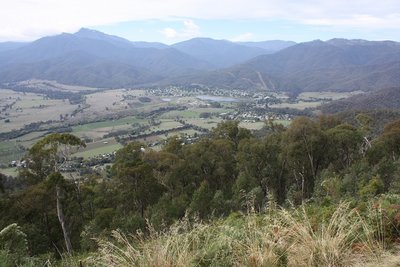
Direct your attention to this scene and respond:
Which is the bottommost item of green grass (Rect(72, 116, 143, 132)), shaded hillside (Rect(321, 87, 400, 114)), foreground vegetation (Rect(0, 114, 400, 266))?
green grass (Rect(72, 116, 143, 132))

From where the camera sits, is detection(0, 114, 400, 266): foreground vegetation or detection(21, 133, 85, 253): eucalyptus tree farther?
detection(21, 133, 85, 253): eucalyptus tree

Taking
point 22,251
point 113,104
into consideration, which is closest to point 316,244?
point 22,251

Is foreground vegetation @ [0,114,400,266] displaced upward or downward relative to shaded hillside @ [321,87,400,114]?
upward

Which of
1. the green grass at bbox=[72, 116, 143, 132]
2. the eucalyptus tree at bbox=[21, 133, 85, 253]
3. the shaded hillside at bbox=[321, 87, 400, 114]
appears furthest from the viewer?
the shaded hillside at bbox=[321, 87, 400, 114]

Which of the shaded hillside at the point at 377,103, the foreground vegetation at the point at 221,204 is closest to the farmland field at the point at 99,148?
the foreground vegetation at the point at 221,204

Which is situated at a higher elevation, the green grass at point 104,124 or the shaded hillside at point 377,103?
the shaded hillside at point 377,103

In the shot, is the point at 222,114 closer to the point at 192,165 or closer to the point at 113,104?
the point at 113,104

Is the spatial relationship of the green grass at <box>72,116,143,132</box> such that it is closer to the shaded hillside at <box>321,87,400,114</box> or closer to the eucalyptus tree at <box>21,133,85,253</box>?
the shaded hillside at <box>321,87,400,114</box>

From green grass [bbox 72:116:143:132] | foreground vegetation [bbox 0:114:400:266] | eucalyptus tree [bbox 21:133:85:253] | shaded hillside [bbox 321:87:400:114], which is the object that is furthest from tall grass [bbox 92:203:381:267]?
shaded hillside [bbox 321:87:400:114]

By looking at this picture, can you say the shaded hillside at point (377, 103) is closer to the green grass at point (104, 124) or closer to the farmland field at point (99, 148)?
the green grass at point (104, 124)
